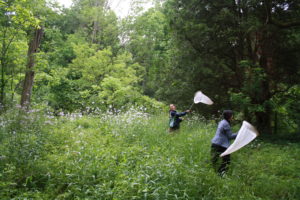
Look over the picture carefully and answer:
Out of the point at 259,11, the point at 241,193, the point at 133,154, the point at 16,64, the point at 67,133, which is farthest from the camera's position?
the point at 16,64

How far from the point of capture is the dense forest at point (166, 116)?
12.8 feet

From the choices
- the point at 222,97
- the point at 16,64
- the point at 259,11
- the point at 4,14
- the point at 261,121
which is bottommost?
the point at 261,121

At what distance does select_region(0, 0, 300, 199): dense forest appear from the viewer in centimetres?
390

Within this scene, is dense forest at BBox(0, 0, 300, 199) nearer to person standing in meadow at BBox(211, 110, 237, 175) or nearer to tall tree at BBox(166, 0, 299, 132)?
tall tree at BBox(166, 0, 299, 132)

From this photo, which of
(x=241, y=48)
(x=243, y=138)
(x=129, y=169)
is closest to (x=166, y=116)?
(x=241, y=48)

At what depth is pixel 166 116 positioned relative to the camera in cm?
1023

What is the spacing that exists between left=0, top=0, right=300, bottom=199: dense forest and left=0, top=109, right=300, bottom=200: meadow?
0.03 meters

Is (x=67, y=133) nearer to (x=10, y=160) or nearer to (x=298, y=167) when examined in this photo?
(x=10, y=160)

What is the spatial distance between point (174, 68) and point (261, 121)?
14.9 ft

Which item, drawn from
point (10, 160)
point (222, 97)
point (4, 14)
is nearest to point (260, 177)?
point (10, 160)

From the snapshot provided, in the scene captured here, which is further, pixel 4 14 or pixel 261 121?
pixel 261 121

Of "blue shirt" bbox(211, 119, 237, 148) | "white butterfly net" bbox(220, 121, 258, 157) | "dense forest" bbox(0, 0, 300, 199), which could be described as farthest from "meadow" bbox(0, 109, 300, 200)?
"white butterfly net" bbox(220, 121, 258, 157)

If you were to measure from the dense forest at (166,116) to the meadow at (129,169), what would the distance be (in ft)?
0.08

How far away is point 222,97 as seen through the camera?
10367 millimetres
